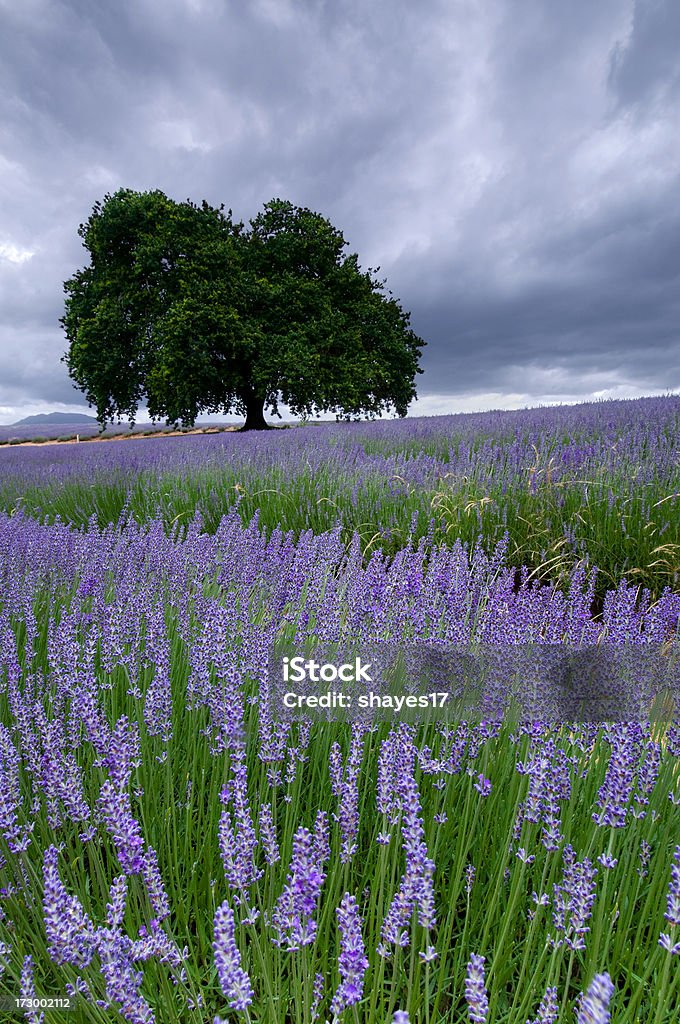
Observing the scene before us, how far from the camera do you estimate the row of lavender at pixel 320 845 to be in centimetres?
82

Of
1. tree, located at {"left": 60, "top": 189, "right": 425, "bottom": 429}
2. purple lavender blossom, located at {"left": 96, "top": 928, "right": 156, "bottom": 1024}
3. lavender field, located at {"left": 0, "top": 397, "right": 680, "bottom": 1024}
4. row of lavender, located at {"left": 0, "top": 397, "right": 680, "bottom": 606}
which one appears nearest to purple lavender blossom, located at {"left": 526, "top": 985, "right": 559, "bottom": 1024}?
lavender field, located at {"left": 0, "top": 397, "right": 680, "bottom": 1024}

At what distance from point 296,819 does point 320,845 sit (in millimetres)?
360

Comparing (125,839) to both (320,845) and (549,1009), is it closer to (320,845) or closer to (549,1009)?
(320,845)

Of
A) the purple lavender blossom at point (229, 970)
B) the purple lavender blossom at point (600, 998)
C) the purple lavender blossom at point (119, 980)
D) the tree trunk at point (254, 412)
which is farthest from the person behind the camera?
the tree trunk at point (254, 412)

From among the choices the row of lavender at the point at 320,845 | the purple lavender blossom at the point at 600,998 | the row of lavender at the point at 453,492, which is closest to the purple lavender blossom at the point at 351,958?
the row of lavender at the point at 320,845

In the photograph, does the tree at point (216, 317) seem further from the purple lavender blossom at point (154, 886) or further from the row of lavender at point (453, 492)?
the purple lavender blossom at point (154, 886)

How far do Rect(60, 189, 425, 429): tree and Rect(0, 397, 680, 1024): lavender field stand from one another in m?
15.4

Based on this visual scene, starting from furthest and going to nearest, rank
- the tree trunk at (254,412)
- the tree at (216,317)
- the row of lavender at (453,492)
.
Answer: the tree trunk at (254,412)
the tree at (216,317)
the row of lavender at (453,492)

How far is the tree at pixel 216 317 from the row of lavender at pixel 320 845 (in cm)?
1618

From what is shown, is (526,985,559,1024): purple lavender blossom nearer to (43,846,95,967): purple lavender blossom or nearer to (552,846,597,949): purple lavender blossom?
(552,846,597,949): purple lavender blossom

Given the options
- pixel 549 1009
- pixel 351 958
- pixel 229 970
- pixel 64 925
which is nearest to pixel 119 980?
pixel 64 925

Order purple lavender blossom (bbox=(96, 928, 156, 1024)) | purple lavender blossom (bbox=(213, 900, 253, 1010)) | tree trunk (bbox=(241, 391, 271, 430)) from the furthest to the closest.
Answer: tree trunk (bbox=(241, 391, 271, 430)), purple lavender blossom (bbox=(96, 928, 156, 1024)), purple lavender blossom (bbox=(213, 900, 253, 1010))

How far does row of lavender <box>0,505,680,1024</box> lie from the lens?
82cm

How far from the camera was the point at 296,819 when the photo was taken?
1.32 m
